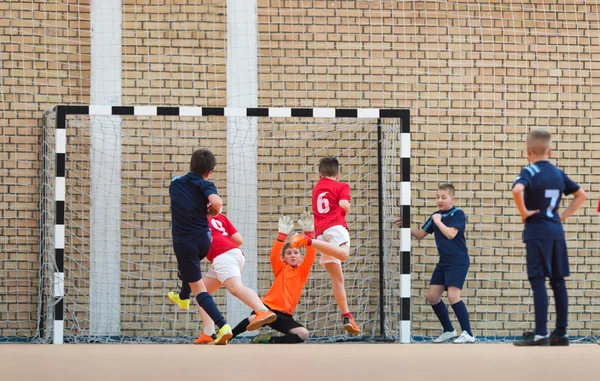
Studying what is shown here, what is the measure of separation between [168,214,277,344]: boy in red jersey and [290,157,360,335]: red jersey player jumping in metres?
0.86

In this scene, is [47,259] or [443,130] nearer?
[47,259]

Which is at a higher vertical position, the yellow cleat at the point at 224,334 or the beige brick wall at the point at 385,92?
the beige brick wall at the point at 385,92

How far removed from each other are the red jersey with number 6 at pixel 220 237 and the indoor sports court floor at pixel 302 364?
1530mm

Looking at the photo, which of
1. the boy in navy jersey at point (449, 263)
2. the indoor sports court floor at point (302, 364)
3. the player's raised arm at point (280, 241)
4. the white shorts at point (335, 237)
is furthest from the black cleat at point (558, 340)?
the player's raised arm at point (280, 241)

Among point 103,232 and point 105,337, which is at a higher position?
point 103,232

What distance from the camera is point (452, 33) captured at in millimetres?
10953

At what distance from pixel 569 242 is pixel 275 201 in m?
3.54

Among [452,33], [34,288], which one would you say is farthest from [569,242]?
[34,288]

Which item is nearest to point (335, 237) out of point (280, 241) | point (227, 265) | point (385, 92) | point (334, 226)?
point (334, 226)

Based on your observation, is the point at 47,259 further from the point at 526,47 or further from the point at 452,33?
the point at 526,47

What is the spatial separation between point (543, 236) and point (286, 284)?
295 cm

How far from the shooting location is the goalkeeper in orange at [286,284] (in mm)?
8977

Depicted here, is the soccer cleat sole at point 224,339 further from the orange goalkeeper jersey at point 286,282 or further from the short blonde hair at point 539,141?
the short blonde hair at point 539,141

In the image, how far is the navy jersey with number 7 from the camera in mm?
7086
